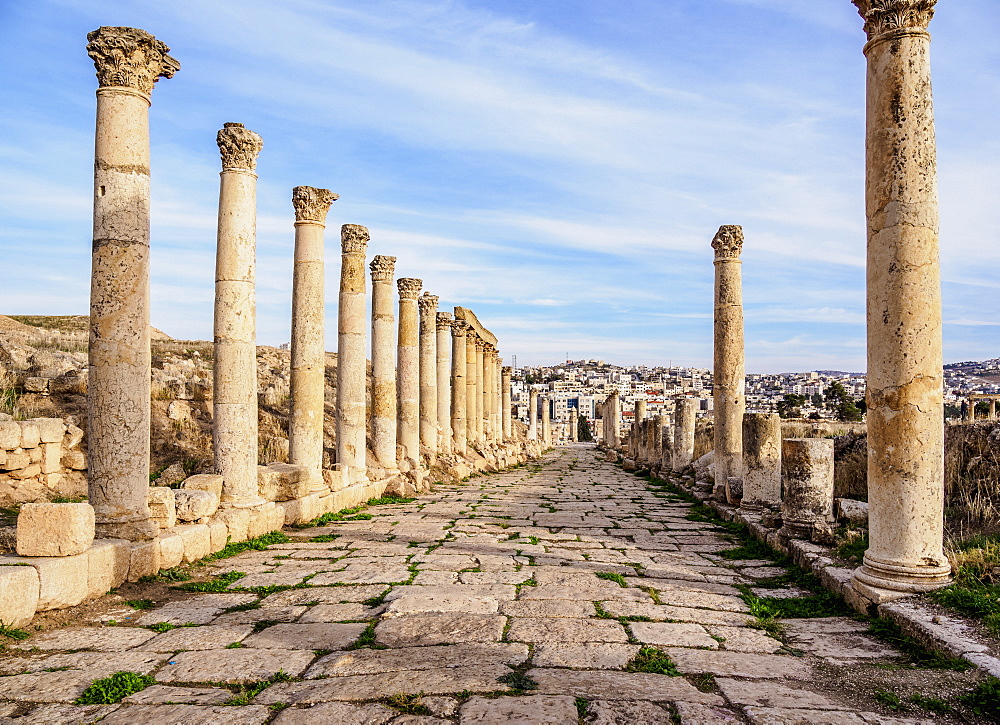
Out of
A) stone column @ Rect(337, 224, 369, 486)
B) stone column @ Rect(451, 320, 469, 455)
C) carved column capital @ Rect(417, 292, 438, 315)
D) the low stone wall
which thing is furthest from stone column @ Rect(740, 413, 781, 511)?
stone column @ Rect(451, 320, 469, 455)

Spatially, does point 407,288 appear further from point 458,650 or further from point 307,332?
point 458,650

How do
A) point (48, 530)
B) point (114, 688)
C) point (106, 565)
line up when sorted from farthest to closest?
point (106, 565), point (48, 530), point (114, 688)

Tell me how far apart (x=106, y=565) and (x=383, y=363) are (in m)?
11.7

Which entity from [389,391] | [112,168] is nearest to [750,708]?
[112,168]

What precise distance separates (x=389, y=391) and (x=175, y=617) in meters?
12.0

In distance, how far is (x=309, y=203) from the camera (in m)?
13.3

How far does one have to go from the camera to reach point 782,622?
6598mm

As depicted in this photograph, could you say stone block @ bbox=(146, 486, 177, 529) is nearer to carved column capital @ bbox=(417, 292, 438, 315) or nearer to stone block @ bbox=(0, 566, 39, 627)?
stone block @ bbox=(0, 566, 39, 627)

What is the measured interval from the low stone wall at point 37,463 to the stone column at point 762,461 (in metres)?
11.0

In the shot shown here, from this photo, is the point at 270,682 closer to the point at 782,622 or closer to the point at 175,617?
the point at 175,617

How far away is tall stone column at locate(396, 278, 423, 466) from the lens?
2091 cm

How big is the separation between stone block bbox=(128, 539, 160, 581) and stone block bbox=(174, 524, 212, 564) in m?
0.55

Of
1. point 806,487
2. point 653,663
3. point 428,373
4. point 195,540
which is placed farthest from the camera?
point 428,373

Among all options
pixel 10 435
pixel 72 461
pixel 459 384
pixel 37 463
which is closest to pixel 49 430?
pixel 37 463
